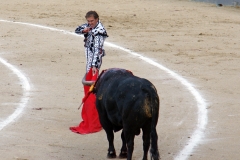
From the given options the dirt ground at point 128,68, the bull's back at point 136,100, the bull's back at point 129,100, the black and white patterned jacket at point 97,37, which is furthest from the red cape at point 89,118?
the bull's back at point 136,100

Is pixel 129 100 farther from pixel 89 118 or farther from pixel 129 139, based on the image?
pixel 89 118

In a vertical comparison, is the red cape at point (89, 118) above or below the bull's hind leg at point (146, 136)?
below

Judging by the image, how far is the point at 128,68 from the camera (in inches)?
637

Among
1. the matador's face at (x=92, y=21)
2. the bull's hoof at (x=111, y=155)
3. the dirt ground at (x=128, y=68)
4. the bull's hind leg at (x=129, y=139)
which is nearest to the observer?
the bull's hind leg at (x=129, y=139)

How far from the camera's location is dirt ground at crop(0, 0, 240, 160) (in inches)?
409

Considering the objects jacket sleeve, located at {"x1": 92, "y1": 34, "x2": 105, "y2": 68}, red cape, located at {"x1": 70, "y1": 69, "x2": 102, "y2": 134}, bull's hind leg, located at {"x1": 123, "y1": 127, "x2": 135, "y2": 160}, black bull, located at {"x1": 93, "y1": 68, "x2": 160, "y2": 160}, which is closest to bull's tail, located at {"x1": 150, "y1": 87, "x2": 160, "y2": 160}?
black bull, located at {"x1": 93, "y1": 68, "x2": 160, "y2": 160}

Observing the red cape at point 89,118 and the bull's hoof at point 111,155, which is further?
the red cape at point 89,118

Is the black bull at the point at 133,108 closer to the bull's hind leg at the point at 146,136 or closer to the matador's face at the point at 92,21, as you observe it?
the bull's hind leg at the point at 146,136

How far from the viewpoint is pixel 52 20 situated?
2300 cm

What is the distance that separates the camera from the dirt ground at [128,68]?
10383 mm

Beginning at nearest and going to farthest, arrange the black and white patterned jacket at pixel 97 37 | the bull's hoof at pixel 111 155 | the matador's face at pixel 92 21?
the bull's hoof at pixel 111 155, the matador's face at pixel 92 21, the black and white patterned jacket at pixel 97 37

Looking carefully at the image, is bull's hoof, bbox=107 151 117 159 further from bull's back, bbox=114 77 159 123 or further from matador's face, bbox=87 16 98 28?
matador's face, bbox=87 16 98 28

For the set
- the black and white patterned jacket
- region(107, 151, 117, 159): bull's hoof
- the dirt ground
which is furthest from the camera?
the black and white patterned jacket

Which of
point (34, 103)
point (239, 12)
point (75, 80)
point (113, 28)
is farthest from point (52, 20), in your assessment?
point (34, 103)
